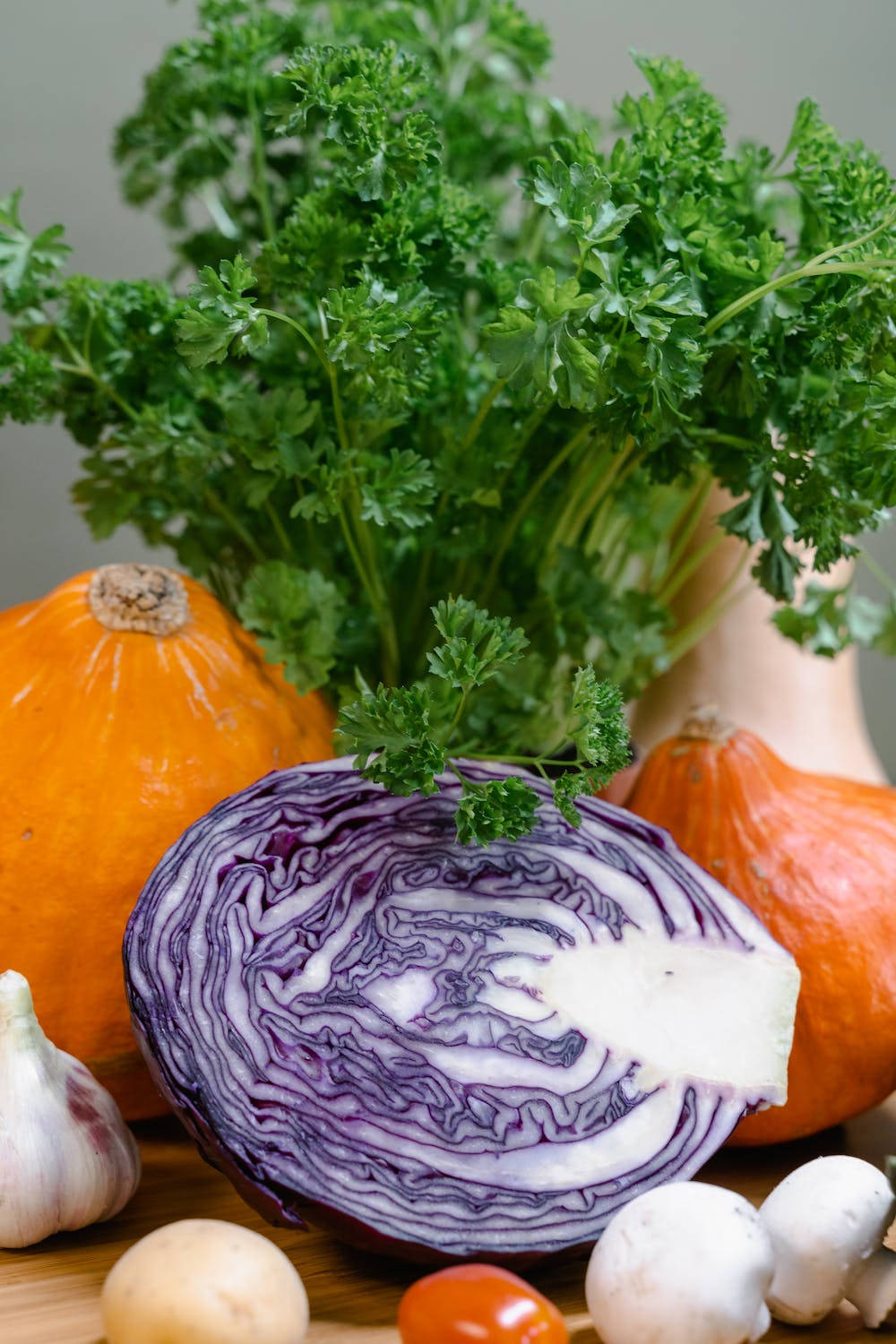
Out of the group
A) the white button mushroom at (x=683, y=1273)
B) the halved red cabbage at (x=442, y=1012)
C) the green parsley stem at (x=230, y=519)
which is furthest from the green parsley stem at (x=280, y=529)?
the white button mushroom at (x=683, y=1273)

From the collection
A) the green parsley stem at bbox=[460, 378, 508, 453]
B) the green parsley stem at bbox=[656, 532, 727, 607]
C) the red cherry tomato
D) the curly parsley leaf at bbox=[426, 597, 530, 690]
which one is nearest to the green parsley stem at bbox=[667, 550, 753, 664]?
the green parsley stem at bbox=[656, 532, 727, 607]

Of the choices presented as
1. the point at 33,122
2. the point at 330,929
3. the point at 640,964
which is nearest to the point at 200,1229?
the point at 330,929

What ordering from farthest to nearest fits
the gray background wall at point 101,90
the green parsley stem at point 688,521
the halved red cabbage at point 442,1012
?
the gray background wall at point 101,90, the green parsley stem at point 688,521, the halved red cabbage at point 442,1012

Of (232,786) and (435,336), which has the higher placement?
(435,336)

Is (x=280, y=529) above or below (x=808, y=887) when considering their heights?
above

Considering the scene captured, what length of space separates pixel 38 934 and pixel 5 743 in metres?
0.13

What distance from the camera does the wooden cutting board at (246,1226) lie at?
2.06ft

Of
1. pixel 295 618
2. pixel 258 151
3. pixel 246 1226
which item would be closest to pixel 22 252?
pixel 258 151

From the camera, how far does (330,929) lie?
74 cm

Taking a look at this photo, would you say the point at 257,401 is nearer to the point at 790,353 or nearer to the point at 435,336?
the point at 435,336

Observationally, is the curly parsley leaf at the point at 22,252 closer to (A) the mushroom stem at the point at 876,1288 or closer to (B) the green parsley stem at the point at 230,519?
(B) the green parsley stem at the point at 230,519

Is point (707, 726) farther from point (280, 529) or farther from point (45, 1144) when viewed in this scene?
point (45, 1144)

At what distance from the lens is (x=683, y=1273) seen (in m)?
0.57

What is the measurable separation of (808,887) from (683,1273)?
358mm
